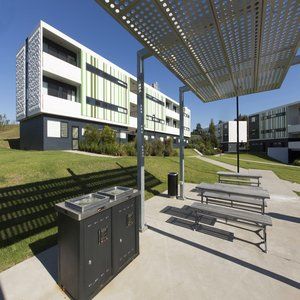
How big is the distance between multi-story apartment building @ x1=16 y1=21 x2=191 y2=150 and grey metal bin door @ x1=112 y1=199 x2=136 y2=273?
18993mm

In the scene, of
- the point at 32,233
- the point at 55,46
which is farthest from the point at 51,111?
the point at 32,233

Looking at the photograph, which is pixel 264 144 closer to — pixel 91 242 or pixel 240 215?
pixel 240 215

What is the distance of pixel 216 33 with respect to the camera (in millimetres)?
4020

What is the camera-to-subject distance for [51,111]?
19.7 metres

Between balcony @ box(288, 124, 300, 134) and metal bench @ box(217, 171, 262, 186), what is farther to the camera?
balcony @ box(288, 124, 300, 134)

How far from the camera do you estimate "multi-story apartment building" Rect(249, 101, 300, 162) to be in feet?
147

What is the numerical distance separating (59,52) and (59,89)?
4.18m

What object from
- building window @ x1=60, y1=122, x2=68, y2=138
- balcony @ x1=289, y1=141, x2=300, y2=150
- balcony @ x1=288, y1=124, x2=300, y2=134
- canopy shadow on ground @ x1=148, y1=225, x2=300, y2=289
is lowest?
canopy shadow on ground @ x1=148, y1=225, x2=300, y2=289

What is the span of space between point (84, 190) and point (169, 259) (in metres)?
4.83

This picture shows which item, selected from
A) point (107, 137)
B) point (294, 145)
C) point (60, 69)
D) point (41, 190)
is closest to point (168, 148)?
point (107, 137)

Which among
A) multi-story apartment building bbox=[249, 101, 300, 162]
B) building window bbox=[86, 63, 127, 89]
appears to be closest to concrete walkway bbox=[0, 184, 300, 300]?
building window bbox=[86, 63, 127, 89]

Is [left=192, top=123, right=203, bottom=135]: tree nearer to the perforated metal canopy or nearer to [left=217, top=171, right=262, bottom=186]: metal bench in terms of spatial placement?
[left=217, top=171, right=262, bottom=186]: metal bench

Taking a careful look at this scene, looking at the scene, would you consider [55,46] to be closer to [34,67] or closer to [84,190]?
[34,67]

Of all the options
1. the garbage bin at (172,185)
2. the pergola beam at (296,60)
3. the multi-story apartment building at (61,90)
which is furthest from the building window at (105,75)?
the pergola beam at (296,60)
